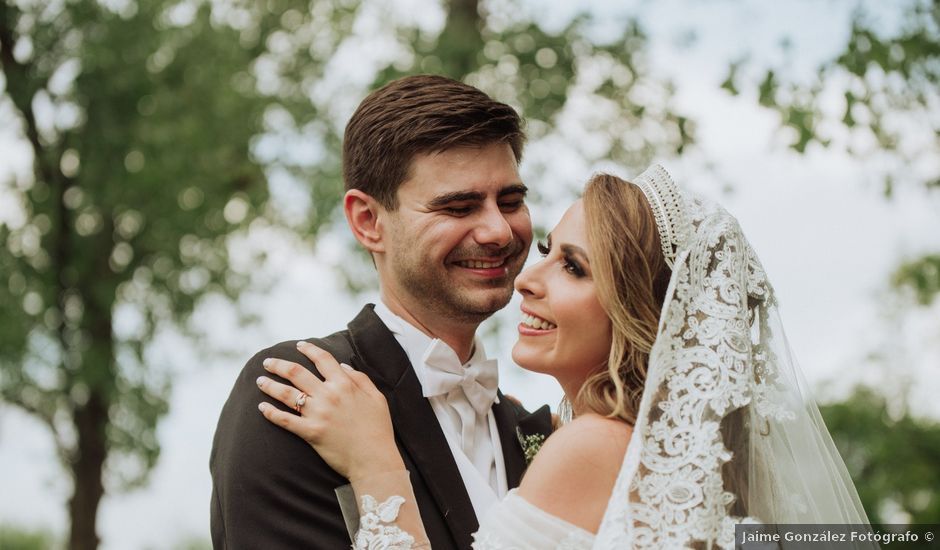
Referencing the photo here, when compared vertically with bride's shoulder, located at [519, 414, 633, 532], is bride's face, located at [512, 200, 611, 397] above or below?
above

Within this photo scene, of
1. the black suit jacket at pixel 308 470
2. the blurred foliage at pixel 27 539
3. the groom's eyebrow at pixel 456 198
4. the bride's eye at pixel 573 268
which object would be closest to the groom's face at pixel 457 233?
the groom's eyebrow at pixel 456 198

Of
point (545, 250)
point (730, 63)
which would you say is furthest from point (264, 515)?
point (730, 63)

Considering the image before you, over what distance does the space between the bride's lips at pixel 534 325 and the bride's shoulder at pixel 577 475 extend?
15.7 inches

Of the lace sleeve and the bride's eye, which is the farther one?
the bride's eye

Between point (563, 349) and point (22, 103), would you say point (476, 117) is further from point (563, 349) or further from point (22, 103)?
point (22, 103)

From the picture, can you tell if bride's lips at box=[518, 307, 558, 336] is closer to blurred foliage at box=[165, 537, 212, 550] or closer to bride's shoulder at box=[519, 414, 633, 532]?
bride's shoulder at box=[519, 414, 633, 532]

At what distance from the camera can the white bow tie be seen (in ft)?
12.0

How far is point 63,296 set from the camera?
12.4 meters

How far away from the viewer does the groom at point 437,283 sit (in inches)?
136

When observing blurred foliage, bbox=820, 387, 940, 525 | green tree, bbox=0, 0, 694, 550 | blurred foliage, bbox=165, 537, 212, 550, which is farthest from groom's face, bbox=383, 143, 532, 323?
blurred foliage, bbox=165, 537, 212, 550

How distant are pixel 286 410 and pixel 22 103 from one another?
9936mm

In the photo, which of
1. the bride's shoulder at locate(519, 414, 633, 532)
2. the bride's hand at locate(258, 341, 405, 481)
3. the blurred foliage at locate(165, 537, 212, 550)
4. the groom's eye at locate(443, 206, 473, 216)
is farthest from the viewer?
the blurred foliage at locate(165, 537, 212, 550)

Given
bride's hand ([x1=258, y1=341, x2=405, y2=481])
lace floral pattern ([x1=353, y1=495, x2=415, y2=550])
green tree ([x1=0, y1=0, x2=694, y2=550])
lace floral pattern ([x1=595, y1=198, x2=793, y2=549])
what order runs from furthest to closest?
green tree ([x1=0, y1=0, x2=694, y2=550]), bride's hand ([x1=258, y1=341, x2=405, y2=481]), lace floral pattern ([x1=353, y1=495, x2=415, y2=550]), lace floral pattern ([x1=595, y1=198, x2=793, y2=549])

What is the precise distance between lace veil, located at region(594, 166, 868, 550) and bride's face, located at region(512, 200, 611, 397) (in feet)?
0.86
